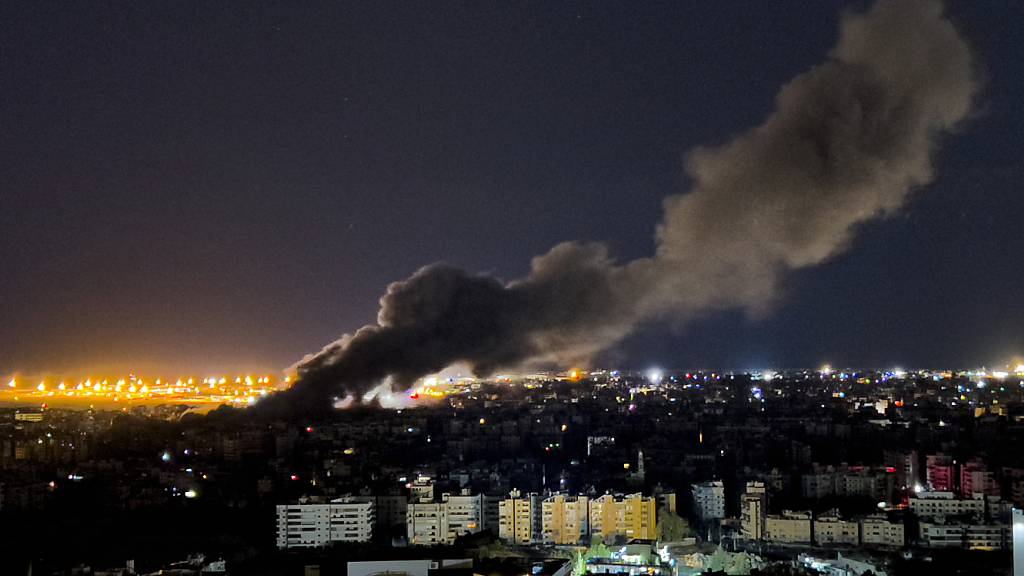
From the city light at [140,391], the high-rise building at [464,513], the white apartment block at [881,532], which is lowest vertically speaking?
the white apartment block at [881,532]

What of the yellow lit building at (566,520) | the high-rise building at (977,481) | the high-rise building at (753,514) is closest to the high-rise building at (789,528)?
the high-rise building at (753,514)

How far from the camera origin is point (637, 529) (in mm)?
11695

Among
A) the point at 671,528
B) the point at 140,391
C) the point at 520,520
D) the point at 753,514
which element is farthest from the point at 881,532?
the point at 140,391

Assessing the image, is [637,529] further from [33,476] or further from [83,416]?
[83,416]

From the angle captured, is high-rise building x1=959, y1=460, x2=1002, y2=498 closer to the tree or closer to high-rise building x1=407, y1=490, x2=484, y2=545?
the tree

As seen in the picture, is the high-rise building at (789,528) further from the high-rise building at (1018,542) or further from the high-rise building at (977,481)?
the high-rise building at (1018,542)

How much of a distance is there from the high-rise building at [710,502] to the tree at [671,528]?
1.28 m

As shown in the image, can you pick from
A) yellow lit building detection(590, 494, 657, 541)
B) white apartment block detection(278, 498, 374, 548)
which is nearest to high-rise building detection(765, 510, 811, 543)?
yellow lit building detection(590, 494, 657, 541)

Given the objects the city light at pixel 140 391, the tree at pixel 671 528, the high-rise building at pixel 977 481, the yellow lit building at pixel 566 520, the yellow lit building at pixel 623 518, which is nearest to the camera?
the tree at pixel 671 528

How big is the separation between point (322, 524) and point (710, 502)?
4276mm

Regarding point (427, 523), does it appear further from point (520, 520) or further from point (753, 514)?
point (753, 514)

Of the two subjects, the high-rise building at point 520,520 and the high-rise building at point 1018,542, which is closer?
the high-rise building at point 1018,542

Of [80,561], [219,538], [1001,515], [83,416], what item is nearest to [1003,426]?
[1001,515]

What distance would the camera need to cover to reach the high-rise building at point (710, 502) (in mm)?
13109
